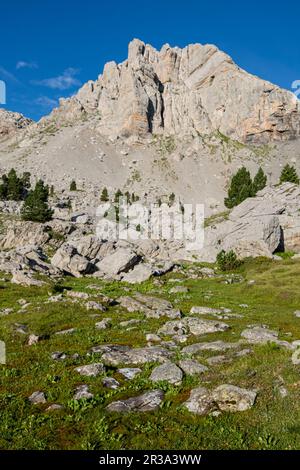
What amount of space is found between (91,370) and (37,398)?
291cm

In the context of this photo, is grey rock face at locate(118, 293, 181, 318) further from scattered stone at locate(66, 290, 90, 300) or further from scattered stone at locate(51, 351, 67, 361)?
scattered stone at locate(51, 351, 67, 361)

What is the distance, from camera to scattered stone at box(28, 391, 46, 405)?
1294 cm

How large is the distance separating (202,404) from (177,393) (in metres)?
1.34

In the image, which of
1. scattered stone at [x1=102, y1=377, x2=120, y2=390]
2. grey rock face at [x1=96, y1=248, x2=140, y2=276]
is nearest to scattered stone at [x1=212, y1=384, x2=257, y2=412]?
scattered stone at [x1=102, y1=377, x2=120, y2=390]

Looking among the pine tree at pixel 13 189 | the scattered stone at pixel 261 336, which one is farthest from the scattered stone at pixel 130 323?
the pine tree at pixel 13 189

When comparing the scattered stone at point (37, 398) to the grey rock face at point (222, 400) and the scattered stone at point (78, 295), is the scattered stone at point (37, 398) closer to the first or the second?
the grey rock face at point (222, 400)

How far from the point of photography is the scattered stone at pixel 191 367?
51.1ft

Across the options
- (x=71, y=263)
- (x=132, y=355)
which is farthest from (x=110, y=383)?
(x=71, y=263)

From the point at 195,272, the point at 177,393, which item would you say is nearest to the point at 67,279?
the point at 195,272

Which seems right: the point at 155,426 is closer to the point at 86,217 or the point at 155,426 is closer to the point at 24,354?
the point at 24,354

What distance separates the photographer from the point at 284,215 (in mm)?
64875

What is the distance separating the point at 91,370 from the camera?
15.6 m

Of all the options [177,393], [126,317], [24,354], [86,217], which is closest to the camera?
[177,393]

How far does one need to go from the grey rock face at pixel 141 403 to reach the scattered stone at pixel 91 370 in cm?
279
